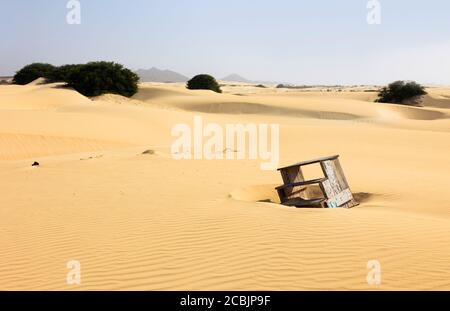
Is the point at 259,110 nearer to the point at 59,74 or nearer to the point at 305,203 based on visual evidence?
the point at 59,74

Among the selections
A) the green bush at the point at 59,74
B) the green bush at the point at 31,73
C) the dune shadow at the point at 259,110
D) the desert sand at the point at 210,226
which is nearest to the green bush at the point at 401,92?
the dune shadow at the point at 259,110

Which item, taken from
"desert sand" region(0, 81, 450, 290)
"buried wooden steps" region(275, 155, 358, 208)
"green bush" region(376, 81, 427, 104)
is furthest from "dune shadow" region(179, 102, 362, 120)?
"buried wooden steps" region(275, 155, 358, 208)

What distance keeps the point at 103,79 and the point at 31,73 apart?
861 inches

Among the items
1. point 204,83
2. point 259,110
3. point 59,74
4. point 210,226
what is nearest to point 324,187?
point 210,226

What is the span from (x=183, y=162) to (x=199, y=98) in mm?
27798

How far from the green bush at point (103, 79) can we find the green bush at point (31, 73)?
55.0ft

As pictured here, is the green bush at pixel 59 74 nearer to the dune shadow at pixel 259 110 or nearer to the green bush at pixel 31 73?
the green bush at pixel 31 73

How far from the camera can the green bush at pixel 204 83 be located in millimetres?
53391

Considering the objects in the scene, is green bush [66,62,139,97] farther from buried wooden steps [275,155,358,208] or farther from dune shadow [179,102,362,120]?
buried wooden steps [275,155,358,208]

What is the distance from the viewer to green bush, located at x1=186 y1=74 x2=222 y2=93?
175 ft

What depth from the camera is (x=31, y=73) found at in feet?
183

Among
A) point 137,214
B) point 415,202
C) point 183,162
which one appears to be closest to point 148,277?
point 137,214

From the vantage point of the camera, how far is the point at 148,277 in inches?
187
